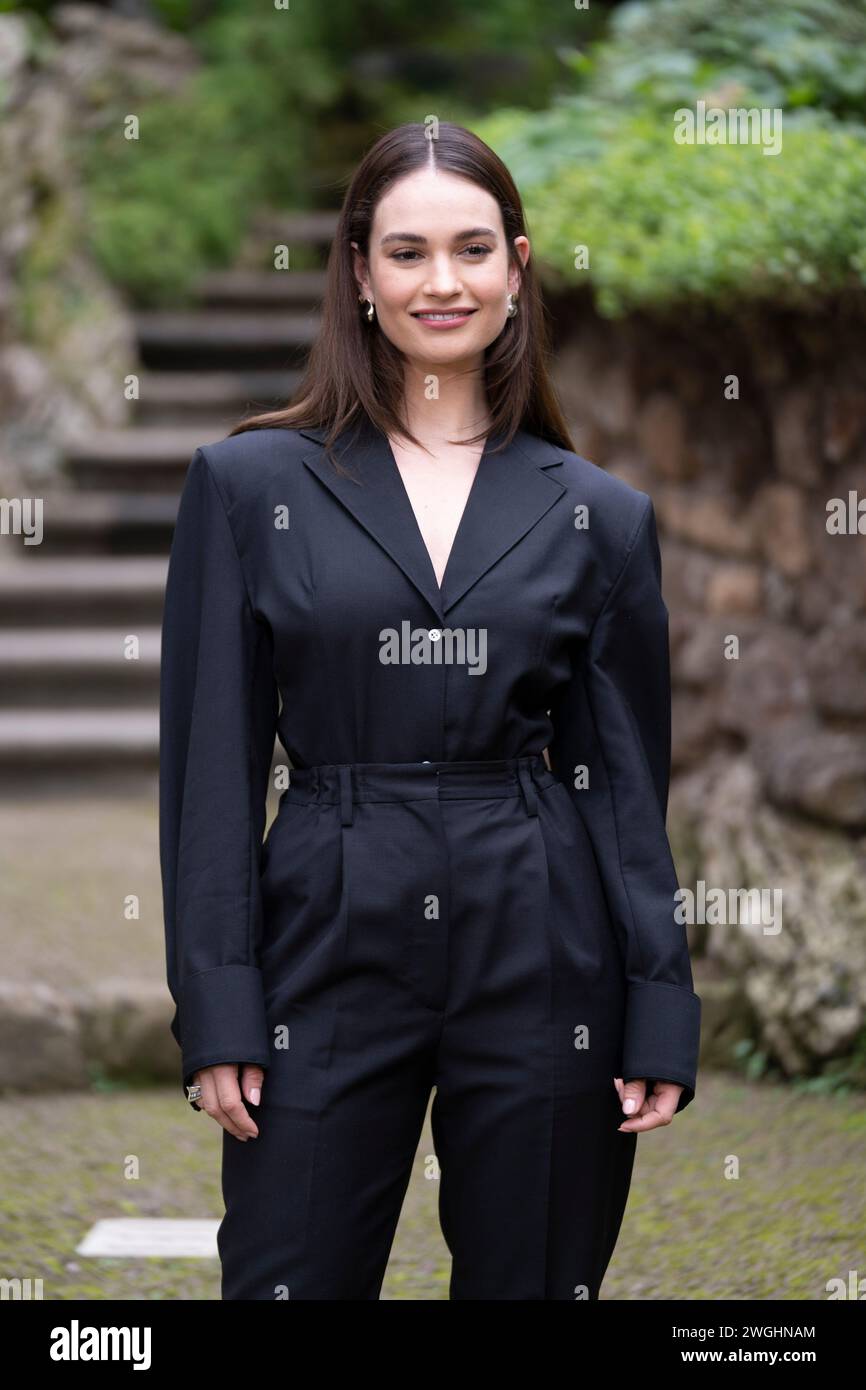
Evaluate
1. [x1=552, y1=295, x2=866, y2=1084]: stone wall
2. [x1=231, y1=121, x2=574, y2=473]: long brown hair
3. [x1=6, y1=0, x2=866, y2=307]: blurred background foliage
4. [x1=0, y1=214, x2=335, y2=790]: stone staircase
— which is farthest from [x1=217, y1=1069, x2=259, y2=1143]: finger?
[x1=0, y1=214, x2=335, y2=790]: stone staircase

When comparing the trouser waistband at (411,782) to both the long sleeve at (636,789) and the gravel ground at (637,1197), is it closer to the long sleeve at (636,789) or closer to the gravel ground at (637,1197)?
the long sleeve at (636,789)

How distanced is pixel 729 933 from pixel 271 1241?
2775 millimetres

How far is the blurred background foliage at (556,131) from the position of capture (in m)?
4.74

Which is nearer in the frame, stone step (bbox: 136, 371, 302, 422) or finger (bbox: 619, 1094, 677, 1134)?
finger (bbox: 619, 1094, 677, 1134)

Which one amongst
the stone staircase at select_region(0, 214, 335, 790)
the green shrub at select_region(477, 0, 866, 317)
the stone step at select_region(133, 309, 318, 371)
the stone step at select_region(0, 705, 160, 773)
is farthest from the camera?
the stone step at select_region(133, 309, 318, 371)

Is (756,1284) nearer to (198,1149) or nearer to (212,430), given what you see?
(198,1149)

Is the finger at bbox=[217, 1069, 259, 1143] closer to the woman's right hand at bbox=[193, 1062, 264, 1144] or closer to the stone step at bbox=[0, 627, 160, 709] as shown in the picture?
the woman's right hand at bbox=[193, 1062, 264, 1144]

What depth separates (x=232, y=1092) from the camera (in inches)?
86.7

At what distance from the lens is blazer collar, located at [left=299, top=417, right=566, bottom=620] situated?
2.30m

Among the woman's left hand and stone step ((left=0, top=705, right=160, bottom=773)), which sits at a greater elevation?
stone step ((left=0, top=705, right=160, bottom=773))

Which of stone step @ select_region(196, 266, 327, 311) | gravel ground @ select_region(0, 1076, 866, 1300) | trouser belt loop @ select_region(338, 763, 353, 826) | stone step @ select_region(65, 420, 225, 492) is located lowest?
gravel ground @ select_region(0, 1076, 866, 1300)

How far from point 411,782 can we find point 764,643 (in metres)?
2.99

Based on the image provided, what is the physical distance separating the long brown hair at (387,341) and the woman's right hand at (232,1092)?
2.53 ft

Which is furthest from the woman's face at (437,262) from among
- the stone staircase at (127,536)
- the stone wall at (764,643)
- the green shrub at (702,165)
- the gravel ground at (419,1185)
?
the stone staircase at (127,536)
